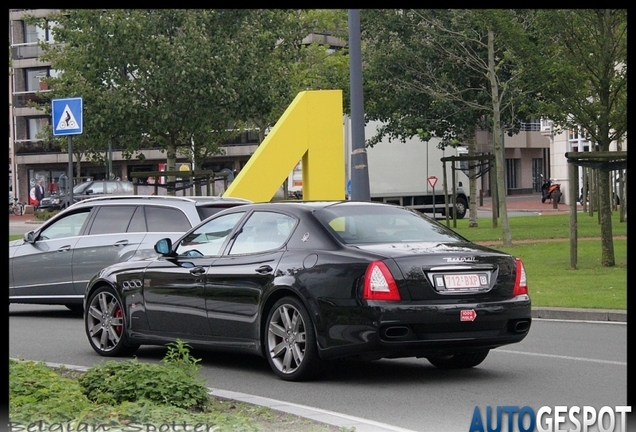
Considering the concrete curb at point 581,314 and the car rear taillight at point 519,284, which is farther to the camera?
the concrete curb at point 581,314

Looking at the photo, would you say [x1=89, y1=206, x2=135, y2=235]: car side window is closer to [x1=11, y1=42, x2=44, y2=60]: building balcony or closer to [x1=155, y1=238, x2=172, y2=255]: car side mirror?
[x1=155, y1=238, x2=172, y2=255]: car side mirror

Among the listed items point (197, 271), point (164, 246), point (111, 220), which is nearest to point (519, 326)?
point (197, 271)

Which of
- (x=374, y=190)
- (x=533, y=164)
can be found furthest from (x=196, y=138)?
(x=533, y=164)

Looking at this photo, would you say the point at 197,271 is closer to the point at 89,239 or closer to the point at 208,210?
the point at 208,210

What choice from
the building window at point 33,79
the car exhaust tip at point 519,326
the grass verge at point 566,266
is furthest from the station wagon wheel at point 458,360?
the building window at point 33,79

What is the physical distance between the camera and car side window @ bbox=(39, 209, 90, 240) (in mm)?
16141

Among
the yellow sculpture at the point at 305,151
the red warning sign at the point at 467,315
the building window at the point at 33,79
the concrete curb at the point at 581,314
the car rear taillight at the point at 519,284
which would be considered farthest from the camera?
the building window at the point at 33,79

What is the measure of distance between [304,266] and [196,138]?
3293 centimetres

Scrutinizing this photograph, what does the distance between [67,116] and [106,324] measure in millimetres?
Result: 10669

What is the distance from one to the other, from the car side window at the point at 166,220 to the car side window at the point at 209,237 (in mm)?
3616

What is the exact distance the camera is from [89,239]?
1588 cm

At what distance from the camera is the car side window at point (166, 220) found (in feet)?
49.5

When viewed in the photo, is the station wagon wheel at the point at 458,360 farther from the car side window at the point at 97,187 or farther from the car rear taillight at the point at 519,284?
the car side window at the point at 97,187

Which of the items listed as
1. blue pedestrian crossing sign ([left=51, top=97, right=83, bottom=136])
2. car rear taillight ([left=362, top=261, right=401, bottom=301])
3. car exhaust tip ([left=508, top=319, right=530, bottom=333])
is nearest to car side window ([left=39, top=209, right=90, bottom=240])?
blue pedestrian crossing sign ([left=51, top=97, right=83, bottom=136])
